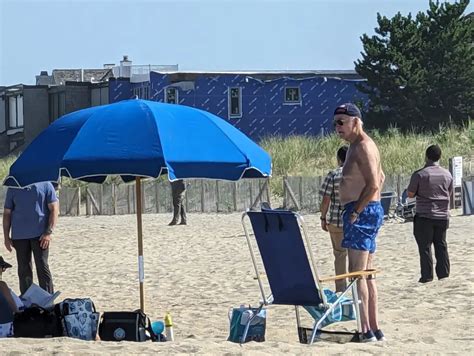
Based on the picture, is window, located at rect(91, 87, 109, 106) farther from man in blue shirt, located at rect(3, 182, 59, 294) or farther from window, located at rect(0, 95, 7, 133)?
man in blue shirt, located at rect(3, 182, 59, 294)

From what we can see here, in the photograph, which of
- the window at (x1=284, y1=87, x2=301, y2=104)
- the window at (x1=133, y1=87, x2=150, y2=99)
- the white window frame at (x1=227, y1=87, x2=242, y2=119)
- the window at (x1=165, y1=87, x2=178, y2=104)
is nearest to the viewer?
the white window frame at (x1=227, y1=87, x2=242, y2=119)

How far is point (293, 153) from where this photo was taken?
40125mm

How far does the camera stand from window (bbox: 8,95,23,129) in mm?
68875

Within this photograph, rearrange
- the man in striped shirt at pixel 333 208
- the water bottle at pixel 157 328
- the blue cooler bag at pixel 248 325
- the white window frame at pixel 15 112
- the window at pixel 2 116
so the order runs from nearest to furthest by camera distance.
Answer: the blue cooler bag at pixel 248 325 < the water bottle at pixel 157 328 < the man in striped shirt at pixel 333 208 < the white window frame at pixel 15 112 < the window at pixel 2 116

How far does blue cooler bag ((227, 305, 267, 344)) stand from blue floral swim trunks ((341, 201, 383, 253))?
89 centimetres

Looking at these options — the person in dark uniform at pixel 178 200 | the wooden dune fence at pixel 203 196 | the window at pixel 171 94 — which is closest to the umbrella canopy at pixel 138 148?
the person in dark uniform at pixel 178 200

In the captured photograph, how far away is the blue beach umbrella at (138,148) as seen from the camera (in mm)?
7844

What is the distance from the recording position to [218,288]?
1304 centimetres

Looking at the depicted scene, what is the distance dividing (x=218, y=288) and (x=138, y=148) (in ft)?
17.7

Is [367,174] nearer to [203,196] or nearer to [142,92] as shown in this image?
[203,196]

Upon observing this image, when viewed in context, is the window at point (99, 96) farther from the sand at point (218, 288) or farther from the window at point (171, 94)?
the sand at point (218, 288)

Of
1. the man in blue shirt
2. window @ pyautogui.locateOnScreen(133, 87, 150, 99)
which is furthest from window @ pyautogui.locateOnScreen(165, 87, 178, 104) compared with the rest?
the man in blue shirt

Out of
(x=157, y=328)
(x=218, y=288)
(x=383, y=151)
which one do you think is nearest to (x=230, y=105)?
(x=383, y=151)

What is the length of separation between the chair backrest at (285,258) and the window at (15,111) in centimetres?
6207
